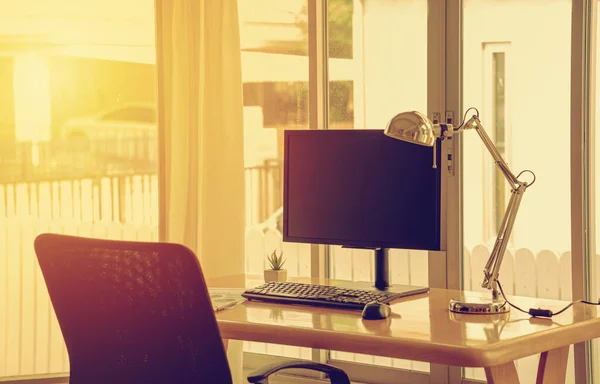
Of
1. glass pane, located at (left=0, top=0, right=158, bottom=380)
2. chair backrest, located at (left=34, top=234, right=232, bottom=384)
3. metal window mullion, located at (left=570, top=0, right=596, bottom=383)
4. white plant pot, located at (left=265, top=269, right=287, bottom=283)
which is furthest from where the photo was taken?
glass pane, located at (left=0, top=0, right=158, bottom=380)

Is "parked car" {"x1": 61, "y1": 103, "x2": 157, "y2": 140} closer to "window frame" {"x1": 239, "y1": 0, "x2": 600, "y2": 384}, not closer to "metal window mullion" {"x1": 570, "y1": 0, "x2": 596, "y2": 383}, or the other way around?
"window frame" {"x1": 239, "y1": 0, "x2": 600, "y2": 384}

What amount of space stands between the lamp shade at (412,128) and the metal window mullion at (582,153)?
137cm

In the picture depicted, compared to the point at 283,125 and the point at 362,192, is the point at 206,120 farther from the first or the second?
the point at 362,192

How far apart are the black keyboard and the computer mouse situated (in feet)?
0.30

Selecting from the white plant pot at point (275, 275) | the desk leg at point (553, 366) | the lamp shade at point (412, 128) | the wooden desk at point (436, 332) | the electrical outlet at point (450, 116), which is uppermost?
the electrical outlet at point (450, 116)

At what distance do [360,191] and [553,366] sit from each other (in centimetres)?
77

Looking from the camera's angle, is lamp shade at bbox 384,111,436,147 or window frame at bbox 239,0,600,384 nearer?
lamp shade at bbox 384,111,436,147

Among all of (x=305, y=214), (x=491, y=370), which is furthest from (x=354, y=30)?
(x=491, y=370)

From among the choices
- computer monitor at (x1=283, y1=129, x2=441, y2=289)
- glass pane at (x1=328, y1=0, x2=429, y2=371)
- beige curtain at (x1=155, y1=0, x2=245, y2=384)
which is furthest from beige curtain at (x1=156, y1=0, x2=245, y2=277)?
computer monitor at (x1=283, y1=129, x2=441, y2=289)

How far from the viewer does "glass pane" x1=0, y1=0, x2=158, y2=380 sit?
4.18 meters

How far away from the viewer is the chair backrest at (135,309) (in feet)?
5.71

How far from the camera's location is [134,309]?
179cm

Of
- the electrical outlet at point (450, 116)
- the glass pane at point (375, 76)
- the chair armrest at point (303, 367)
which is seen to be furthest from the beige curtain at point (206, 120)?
the chair armrest at point (303, 367)

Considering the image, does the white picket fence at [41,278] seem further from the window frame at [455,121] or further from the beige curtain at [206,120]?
the beige curtain at [206,120]
